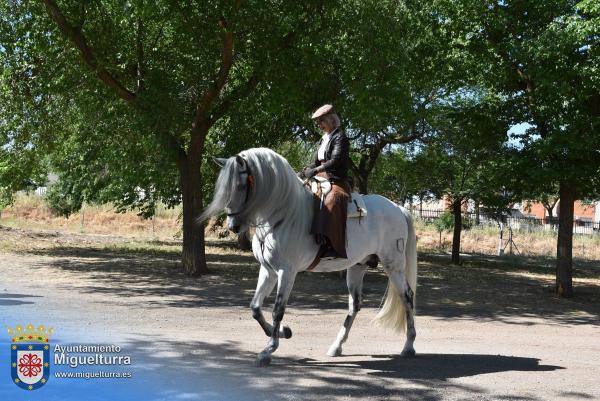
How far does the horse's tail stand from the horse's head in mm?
2548

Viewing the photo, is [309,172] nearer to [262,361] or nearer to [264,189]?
[264,189]

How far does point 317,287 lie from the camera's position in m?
16.4

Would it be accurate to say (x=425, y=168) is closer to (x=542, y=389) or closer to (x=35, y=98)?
(x=35, y=98)

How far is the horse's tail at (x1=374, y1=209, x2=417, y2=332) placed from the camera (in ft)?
27.0

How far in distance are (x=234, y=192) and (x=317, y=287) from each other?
10.2 m

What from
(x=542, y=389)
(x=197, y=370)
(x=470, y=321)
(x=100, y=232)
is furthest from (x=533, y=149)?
(x=100, y=232)

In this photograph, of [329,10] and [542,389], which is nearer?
[542,389]

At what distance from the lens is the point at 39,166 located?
23.2 meters

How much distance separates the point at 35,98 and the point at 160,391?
15.2 m

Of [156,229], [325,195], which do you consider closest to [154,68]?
[325,195]

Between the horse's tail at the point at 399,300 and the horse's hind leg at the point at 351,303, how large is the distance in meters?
0.39

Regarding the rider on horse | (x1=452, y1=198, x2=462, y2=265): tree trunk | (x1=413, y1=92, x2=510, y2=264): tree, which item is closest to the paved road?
the rider on horse

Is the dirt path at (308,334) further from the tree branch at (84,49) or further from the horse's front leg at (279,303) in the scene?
the tree branch at (84,49)

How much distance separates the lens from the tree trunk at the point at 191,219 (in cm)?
1714
